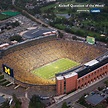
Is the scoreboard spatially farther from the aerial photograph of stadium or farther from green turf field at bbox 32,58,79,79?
green turf field at bbox 32,58,79,79

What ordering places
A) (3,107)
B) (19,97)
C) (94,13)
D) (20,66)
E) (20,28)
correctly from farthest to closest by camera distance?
(94,13), (20,28), (20,66), (19,97), (3,107)

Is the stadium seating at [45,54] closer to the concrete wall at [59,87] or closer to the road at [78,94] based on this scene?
the concrete wall at [59,87]

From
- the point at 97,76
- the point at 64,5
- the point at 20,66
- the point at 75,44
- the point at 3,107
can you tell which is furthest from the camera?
the point at 64,5

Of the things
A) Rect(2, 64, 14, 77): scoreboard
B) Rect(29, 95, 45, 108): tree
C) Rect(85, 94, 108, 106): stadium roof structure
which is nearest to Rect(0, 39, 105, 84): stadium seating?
Rect(2, 64, 14, 77): scoreboard

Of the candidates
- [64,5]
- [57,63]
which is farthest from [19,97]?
[64,5]

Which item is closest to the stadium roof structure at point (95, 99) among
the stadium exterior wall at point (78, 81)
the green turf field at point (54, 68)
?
the stadium exterior wall at point (78, 81)

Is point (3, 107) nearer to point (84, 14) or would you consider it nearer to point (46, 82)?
point (46, 82)
